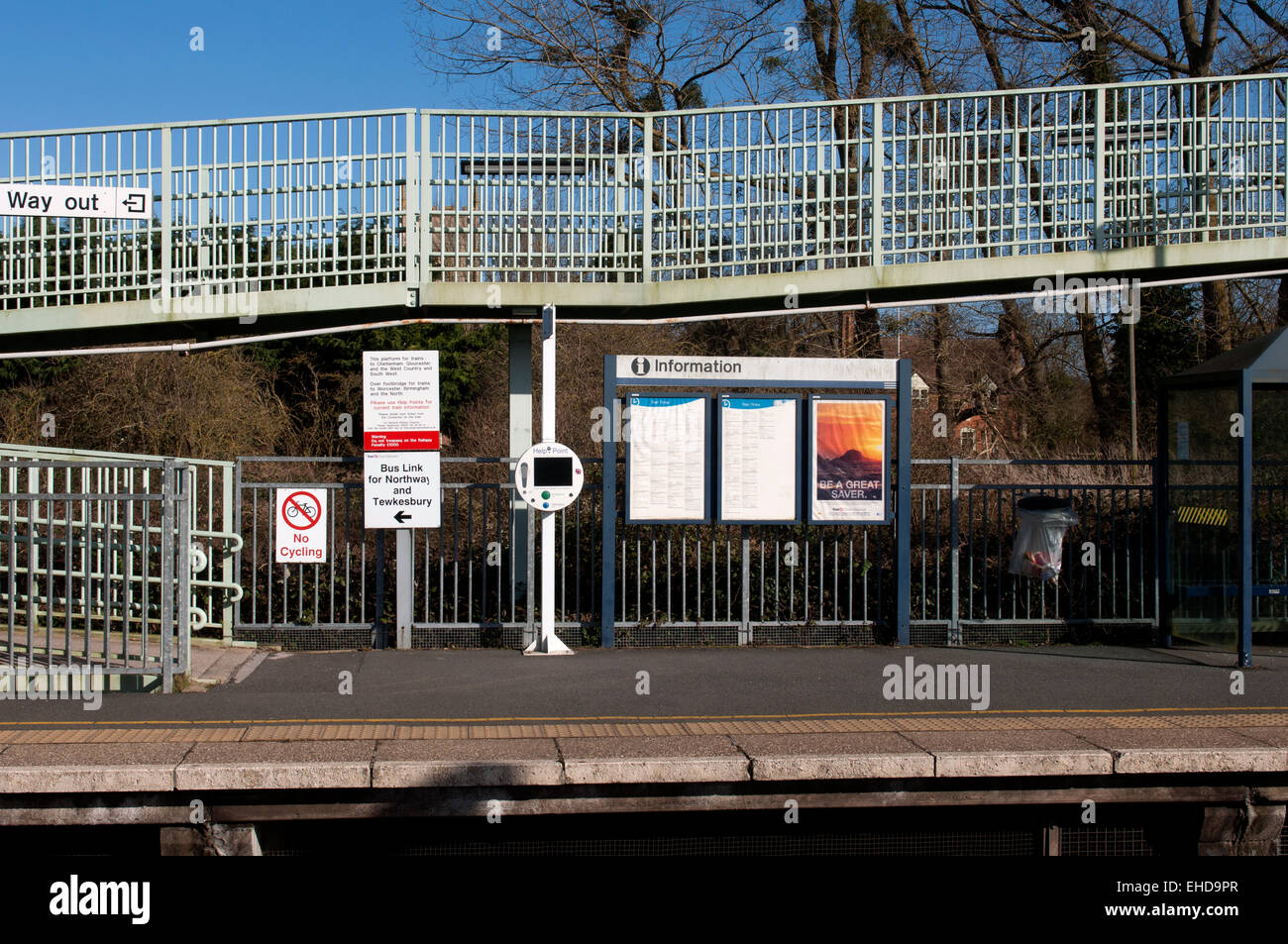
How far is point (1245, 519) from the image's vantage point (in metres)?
9.36

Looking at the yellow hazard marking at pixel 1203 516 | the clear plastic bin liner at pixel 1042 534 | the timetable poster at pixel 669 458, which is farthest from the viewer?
the clear plastic bin liner at pixel 1042 534

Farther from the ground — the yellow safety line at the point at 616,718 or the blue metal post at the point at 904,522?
the blue metal post at the point at 904,522

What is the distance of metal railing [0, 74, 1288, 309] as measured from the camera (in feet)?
34.3

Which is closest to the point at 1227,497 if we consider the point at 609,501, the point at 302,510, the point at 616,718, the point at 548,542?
the point at 609,501

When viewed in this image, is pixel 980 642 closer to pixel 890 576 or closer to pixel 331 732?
pixel 890 576

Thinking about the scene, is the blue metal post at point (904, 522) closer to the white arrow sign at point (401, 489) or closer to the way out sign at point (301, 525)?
the white arrow sign at point (401, 489)

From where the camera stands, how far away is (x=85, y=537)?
781 cm

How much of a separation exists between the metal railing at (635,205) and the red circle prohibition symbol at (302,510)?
1.89 m

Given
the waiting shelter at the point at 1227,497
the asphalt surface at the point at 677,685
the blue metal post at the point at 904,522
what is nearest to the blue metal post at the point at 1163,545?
the waiting shelter at the point at 1227,497

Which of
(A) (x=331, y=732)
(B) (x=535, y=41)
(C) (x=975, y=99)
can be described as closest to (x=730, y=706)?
(A) (x=331, y=732)

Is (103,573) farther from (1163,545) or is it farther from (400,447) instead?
(1163,545)

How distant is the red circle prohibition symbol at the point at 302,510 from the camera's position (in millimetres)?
10305
